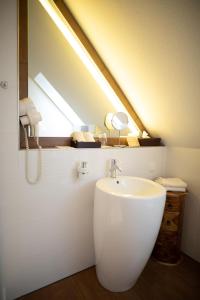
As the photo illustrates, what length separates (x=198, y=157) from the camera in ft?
4.94

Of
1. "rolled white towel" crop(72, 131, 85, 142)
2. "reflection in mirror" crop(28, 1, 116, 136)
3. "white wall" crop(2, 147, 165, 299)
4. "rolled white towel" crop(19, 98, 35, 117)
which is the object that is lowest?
"white wall" crop(2, 147, 165, 299)

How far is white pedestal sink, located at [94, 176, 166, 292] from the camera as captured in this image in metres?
1.00

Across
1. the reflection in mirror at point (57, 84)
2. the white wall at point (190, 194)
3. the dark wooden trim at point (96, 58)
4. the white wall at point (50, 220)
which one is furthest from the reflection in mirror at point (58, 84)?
the white wall at point (190, 194)

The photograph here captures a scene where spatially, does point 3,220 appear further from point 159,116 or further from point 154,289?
point 159,116

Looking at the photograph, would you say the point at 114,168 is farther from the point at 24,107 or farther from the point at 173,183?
the point at 24,107

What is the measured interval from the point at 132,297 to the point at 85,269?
38cm

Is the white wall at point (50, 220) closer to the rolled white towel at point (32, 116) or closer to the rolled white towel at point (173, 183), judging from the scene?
the rolled white towel at point (32, 116)

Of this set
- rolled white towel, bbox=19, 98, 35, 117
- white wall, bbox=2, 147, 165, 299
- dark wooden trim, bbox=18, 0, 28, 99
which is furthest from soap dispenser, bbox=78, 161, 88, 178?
→ dark wooden trim, bbox=18, 0, 28, 99

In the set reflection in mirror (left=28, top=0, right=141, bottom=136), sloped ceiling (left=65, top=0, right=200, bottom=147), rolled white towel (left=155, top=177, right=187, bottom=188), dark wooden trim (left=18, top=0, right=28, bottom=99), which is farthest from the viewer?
rolled white towel (left=155, top=177, right=187, bottom=188)

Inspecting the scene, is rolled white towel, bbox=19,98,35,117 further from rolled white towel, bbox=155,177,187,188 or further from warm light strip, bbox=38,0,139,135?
rolled white towel, bbox=155,177,187,188

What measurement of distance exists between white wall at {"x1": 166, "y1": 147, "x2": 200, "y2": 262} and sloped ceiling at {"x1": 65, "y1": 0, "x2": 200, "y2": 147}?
0.10m

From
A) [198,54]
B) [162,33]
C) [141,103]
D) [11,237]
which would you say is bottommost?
[11,237]

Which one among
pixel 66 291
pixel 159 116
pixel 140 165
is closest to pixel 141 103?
pixel 159 116

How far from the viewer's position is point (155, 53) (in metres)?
1.17
